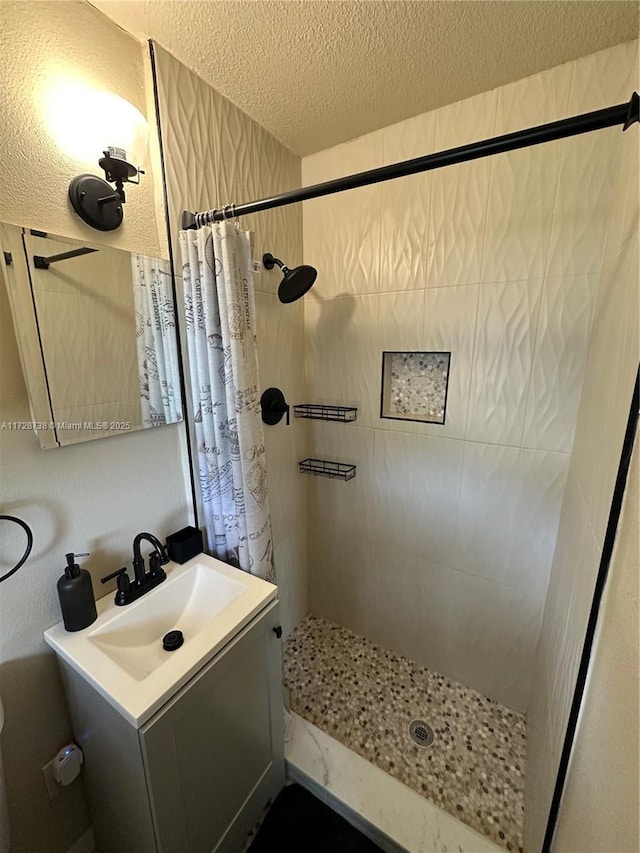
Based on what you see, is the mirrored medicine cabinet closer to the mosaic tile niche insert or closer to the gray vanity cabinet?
the gray vanity cabinet

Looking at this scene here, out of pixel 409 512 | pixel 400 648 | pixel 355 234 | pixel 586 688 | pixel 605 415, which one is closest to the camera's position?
pixel 586 688

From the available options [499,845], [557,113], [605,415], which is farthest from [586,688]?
[557,113]

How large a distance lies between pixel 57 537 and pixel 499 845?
169cm

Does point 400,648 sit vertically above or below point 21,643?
below

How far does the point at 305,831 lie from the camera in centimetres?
117

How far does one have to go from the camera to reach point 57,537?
939 mm

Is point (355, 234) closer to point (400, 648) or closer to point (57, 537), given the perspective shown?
point (57, 537)

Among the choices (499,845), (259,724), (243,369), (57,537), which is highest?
(243,369)

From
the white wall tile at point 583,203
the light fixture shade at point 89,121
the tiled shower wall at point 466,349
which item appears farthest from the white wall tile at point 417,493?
the light fixture shade at point 89,121

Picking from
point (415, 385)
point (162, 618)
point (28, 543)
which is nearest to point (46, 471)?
point (28, 543)

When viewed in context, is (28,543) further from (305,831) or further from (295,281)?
(305,831)

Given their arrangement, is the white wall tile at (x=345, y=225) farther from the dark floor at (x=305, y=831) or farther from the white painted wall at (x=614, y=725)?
the dark floor at (x=305, y=831)

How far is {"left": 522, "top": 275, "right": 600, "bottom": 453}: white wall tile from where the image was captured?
1153 millimetres

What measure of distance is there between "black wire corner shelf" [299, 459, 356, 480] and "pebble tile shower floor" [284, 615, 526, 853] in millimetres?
958
